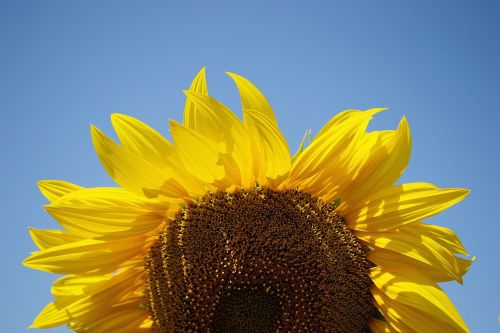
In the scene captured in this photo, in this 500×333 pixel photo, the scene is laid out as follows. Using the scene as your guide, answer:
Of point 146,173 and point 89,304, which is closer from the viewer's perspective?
point 146,173

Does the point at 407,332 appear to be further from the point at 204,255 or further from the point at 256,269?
the point at 204,255

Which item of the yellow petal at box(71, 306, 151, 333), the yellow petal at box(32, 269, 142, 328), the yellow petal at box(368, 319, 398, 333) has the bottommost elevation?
the yellow petal at box(368, 319, 398, 333)

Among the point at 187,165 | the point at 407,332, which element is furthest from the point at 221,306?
the point at 407,332

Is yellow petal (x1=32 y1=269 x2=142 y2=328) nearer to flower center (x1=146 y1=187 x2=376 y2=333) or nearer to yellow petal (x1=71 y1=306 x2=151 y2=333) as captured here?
yellow petal (x1=71 y1=306 x2=151 y2=333)

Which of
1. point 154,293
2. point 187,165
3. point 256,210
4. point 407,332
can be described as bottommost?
point 407,332

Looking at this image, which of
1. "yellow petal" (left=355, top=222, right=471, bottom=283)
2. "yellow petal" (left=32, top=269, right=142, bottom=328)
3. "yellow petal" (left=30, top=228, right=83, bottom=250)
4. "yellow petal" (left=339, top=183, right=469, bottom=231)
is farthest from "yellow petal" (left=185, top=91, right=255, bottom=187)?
"yellow petal" (left=30, top=228, right=83, bottom=250)

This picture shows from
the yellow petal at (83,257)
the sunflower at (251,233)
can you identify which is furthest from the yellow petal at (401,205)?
the yellow petal at (83,257)
